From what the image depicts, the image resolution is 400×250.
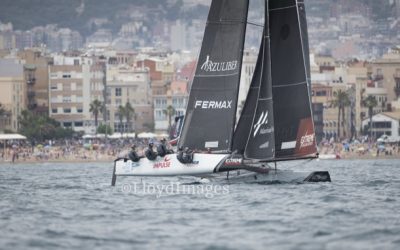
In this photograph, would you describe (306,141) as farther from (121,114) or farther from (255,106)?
(121,114)

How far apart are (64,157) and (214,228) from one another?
282 ft

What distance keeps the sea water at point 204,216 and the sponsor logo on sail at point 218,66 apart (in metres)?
3.50

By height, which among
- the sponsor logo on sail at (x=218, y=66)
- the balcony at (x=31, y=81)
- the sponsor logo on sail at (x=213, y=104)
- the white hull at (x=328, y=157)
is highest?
the balcony at (x=31, y=81)

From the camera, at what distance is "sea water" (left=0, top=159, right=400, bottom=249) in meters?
32.1

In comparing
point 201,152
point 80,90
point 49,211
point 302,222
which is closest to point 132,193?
point 201,152

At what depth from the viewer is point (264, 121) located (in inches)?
1858

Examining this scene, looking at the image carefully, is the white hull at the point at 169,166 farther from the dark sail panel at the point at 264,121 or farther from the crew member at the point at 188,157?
→ the dark sail panel at the point at 264,121

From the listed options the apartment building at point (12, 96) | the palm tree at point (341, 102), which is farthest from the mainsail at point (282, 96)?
the palm tree at point (341, 102)

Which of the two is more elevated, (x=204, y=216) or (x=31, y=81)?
(x=31, y=81)

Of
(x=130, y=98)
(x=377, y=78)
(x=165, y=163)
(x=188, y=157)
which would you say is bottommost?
(x=165, y=163)

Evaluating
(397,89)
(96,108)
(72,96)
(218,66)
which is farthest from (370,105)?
(218,66)

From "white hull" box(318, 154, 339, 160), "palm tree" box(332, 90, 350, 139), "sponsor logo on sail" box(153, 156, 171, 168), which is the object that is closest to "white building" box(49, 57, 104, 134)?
"palm tree" box(332, 90, 350, 139)

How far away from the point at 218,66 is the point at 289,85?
2296 mm

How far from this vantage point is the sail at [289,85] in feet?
153
